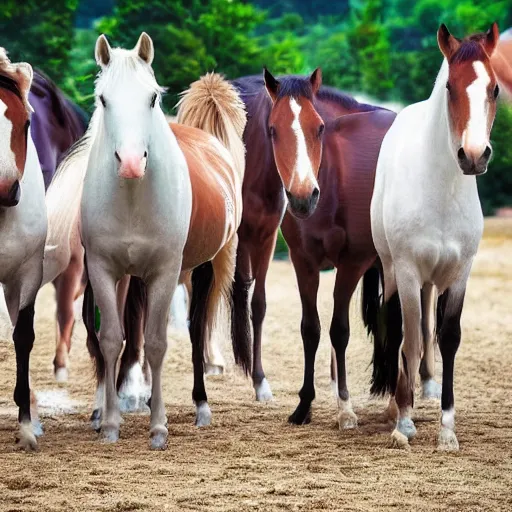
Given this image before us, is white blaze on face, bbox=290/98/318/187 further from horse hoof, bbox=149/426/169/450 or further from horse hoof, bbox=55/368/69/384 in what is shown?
horse hoof, bbox=55/368/69/384

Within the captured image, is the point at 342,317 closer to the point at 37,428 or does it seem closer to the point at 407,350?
the point at 407,350

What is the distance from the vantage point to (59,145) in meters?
8.08

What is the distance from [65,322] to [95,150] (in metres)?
2.84

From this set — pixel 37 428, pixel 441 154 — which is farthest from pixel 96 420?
pixel 441 154

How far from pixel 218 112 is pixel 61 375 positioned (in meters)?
2.25

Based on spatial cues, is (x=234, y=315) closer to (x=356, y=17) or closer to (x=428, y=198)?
(x=428, y=198)

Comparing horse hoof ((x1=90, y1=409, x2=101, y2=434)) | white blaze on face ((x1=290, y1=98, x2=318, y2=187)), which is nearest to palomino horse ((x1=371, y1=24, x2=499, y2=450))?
white blaze on face ((x1=290, y1=98, x2=318, y2=187))

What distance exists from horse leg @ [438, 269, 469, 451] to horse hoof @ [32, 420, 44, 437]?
6.50 feet

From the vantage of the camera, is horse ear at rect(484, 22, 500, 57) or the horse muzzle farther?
horse ear at rect(484, 22, 500, 57)

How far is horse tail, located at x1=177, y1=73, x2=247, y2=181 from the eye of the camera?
670 cm

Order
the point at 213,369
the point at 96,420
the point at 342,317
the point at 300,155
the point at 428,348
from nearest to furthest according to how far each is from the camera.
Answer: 1. the point at 300,155
2. the point at 96,420
3. the point at 342,317
4. the point at 428,348
5. the point at 213,369

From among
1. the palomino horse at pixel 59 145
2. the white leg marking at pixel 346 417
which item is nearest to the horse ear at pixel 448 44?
the white leg marking at pixel 346 417

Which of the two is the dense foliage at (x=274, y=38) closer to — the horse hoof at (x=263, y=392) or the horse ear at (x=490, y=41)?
the horse hoof at (x=263, y=392)

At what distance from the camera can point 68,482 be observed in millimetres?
4441
